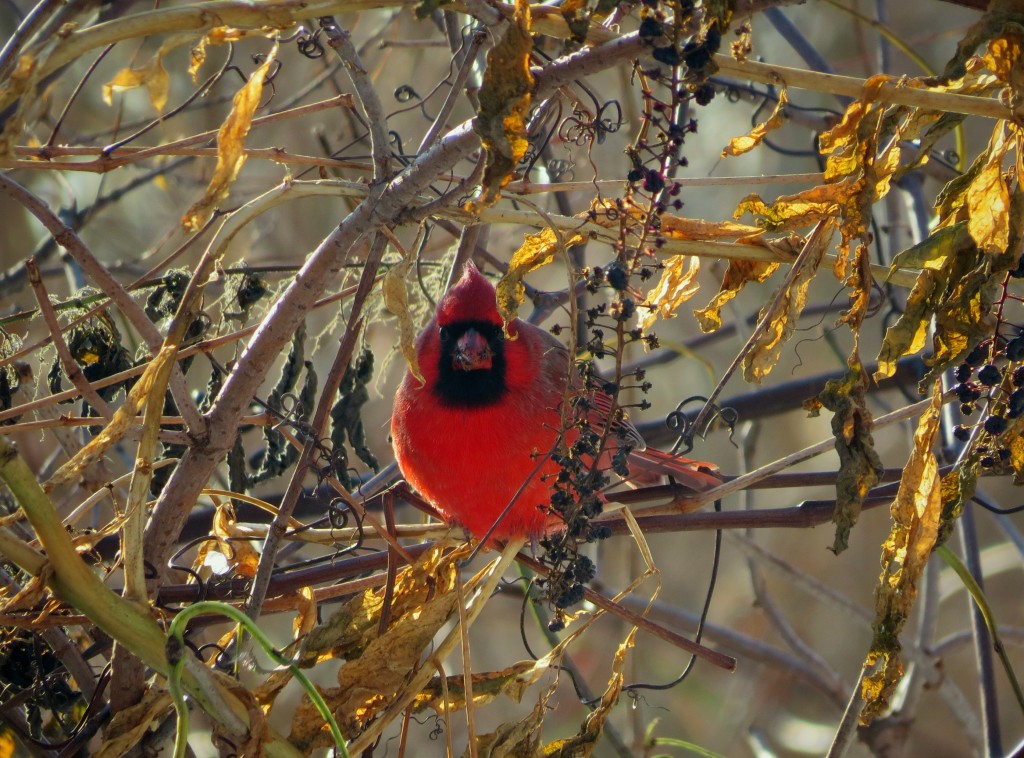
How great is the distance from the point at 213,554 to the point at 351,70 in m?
1.08

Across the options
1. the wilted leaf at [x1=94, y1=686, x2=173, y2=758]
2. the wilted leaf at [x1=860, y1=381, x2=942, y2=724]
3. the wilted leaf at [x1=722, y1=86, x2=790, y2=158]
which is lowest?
the wilted leaf at [x1=94, y1=686, x2=173, y2=758]

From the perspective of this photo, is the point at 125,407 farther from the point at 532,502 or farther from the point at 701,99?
the point at 532,502

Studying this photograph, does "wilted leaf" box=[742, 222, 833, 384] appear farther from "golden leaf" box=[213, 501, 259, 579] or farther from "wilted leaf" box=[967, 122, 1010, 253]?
"golden leaf" box=[213, 501, 259, 579]

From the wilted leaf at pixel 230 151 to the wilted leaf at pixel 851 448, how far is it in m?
0.91

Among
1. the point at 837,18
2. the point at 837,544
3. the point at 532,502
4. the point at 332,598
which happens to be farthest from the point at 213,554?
the point at 837,18

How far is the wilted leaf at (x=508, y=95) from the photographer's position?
1.38 meters

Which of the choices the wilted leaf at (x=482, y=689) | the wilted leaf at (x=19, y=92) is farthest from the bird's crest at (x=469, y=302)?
the wilted leaf at (x=19, y=92)

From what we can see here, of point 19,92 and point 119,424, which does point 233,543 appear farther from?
point 19,92

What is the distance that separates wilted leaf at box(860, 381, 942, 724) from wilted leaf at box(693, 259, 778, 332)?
0.35 m

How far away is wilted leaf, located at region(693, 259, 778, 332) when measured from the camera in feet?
6.11

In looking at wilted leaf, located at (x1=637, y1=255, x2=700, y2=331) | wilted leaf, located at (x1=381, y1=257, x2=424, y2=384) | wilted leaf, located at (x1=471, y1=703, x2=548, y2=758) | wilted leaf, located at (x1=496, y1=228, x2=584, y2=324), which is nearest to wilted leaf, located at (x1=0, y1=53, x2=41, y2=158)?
wilted leaf, located at (x1=381, y1=257, x2=424, y2=384)

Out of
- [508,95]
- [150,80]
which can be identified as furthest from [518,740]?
[150,80]

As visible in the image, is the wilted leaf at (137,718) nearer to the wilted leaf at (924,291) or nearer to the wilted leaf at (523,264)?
the wilted leaf at (523,264)

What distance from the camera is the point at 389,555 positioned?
76.9 inches
